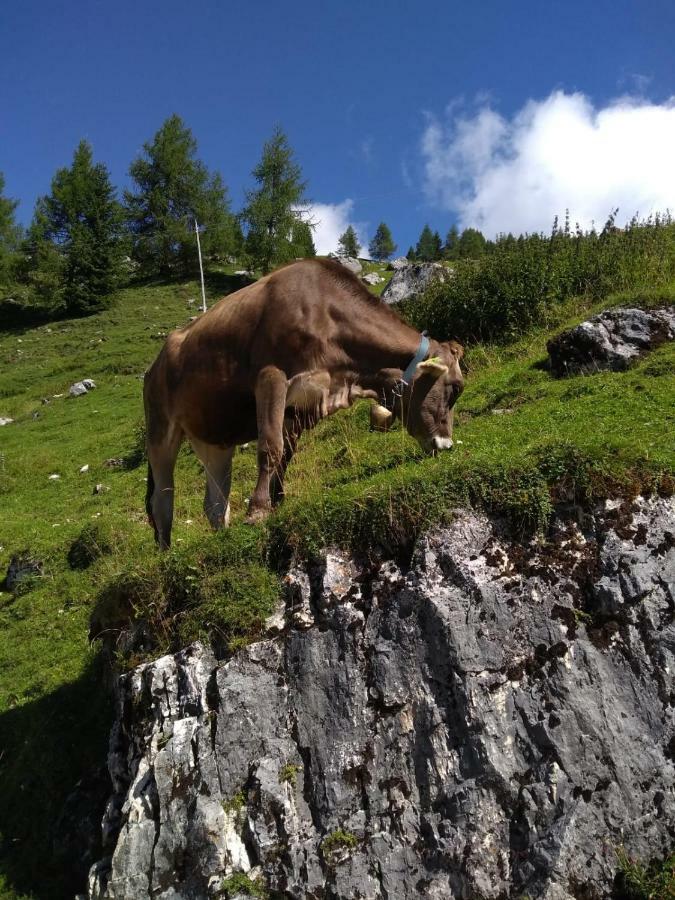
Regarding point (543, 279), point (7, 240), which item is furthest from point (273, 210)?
point (543, 279)

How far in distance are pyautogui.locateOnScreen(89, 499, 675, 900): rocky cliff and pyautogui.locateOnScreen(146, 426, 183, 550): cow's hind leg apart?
3297 mm

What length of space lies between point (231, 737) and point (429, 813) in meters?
1.54

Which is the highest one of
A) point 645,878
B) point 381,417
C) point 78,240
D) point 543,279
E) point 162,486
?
point 78,240

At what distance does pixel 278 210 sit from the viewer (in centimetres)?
5528

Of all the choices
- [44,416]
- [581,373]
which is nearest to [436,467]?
[581,373]

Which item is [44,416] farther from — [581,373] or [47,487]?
[581,373]

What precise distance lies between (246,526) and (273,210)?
5267 cm

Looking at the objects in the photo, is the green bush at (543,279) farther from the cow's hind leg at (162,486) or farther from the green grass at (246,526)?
the cow's hind leg at (162,486)

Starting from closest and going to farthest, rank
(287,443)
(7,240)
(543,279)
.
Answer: (287,443)
(543,279)
(7,240)

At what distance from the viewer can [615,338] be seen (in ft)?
37.4

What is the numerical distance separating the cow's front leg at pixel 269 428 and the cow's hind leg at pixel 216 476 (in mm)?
1761

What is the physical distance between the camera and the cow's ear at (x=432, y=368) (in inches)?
292

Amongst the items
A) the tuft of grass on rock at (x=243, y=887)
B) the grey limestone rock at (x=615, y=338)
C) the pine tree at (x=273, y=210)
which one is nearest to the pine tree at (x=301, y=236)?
the pine tree at (x=273, y=210)

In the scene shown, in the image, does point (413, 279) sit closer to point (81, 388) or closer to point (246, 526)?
point (81, 388)
